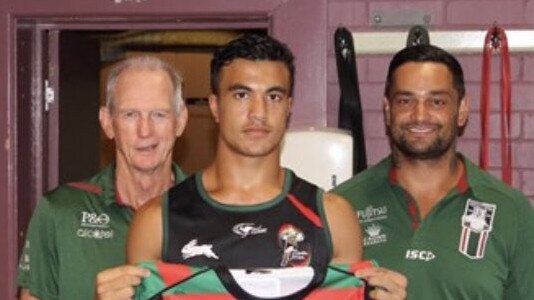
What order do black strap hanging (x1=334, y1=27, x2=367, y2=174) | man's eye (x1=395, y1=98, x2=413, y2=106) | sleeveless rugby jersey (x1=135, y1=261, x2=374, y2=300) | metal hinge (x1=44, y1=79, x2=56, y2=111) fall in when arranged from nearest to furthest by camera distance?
sleeveless rugby jersey (x1=135, y1=261, x2=374, y2=300)
man's eye (x1=395, y1=98, x2=413, y2=106)
black strap hanging (x1=334, y1=27, x2=367, y2=174)
metal hinge (x1=44, y1=79, x2=56, y2=111)

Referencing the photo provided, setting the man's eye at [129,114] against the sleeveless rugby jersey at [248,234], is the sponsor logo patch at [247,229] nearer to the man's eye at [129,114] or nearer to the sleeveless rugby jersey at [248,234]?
the sleeveless rugby jersey at [248,234]

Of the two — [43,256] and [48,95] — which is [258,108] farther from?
[48,95]

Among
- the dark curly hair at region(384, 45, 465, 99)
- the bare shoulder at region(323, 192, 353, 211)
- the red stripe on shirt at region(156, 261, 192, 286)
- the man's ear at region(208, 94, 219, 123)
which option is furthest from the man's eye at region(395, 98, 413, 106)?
the red stripe on shirt at region(156, 261, 192, 286)

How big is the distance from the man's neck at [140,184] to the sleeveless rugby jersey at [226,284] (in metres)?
0.44

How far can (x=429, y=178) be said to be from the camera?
2.82 metres

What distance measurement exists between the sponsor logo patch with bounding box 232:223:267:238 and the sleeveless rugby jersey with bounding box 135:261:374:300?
9 centimetres

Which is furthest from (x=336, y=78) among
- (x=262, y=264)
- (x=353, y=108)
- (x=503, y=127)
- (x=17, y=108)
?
(x=262, y=264)

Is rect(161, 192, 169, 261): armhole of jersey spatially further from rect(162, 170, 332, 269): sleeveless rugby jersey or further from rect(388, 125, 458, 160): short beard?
rect(388, 125, 458, 160): short beard

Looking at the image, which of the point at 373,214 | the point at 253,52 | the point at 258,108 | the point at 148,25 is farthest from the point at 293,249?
the point at 148,25

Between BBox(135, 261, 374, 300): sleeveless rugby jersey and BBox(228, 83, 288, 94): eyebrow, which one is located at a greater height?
BBox(228, 83, 288, 94): eyebrow

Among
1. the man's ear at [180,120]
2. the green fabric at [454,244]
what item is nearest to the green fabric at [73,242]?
the man's ear at [180,120]

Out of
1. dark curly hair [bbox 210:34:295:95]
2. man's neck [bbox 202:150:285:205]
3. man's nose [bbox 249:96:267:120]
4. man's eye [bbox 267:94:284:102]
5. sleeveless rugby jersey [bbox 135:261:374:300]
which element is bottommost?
sleeveless rugby jersey [bbox 135:261:374:300]

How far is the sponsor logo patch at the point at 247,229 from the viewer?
7.07 feet

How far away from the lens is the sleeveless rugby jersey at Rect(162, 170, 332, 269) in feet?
7.06
